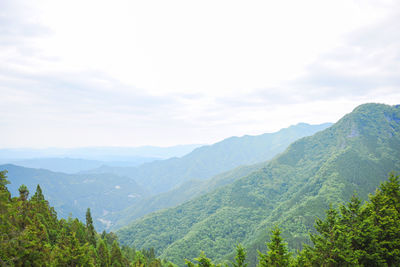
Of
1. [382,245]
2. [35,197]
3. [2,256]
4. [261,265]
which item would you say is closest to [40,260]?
[2,256]

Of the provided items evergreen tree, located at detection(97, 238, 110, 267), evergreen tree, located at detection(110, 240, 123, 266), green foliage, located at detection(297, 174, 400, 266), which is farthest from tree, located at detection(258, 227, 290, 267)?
evergreen tree, located at detection(110, 240, 123, 266)

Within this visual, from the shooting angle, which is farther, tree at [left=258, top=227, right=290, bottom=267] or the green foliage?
the green foliage

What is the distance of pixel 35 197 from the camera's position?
2249 inches

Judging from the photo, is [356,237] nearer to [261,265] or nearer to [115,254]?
[261,265]

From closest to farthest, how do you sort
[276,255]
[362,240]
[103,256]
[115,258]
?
[276,255] → [362,240] → [103,256] → [115,258]

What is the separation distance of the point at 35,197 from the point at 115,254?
27.8m

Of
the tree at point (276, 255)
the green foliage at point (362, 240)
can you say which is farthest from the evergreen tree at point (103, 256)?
the green foliage at point (362, 240)

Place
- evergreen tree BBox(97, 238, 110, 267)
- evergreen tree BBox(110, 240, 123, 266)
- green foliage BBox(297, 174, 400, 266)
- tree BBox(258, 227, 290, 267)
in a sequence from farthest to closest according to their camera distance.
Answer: evergreen tree BBox(110, 240, 123, 266) → evergreen tree BBox(97, 238, 110, 267) → green foliage BBox(297, 174, 400, 266) → tree BBox(258, 227, 290, 267)

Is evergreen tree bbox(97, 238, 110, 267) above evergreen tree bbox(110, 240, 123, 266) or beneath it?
above

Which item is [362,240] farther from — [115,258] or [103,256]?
[115,258]

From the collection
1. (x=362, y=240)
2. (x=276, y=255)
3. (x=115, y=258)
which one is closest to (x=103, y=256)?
(x=115, y=258)

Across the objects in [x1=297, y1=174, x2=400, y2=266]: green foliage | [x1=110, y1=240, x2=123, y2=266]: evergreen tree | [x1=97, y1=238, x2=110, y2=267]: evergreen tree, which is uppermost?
[x1=297, y1=174, x2=400, y2=266]: green foliage

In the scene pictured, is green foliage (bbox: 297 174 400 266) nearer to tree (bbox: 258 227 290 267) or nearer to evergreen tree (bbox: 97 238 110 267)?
tree (bbox: 258 227 290 267)

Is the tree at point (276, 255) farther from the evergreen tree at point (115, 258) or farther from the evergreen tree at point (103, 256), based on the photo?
the evergreen tree at point (115, 258)
